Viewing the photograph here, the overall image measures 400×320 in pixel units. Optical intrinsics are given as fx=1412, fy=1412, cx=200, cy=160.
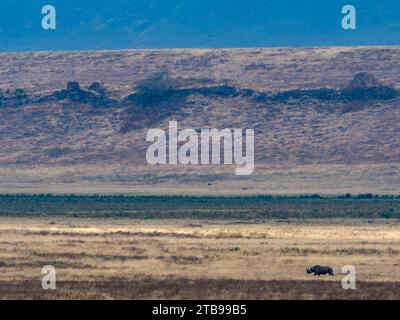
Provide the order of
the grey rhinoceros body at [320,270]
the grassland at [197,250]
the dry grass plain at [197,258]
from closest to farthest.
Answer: the dry grass plain at [197,258] < the grassland at [197,250] < the grey rhinoceros body at [320,270]

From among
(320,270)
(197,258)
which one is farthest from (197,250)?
(320,270)

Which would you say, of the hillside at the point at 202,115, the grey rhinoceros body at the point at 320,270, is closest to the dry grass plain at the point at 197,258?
the grey rhinoceros body at the point at 320,270

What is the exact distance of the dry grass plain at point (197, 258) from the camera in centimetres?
3228

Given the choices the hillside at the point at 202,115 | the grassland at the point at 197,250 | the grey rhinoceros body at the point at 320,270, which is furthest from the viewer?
the hillside at the point at 202,115

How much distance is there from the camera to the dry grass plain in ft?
106

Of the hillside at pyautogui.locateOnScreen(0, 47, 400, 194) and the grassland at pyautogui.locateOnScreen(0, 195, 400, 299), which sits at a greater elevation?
the hillside at pyautogui.locateOnScreen(0, 47, 400, 194)

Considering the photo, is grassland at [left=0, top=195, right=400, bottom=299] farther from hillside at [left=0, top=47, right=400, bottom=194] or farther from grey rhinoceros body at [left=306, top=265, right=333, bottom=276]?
hillside at [left=0, top=47, right=400, bottom=194]

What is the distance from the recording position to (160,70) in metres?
124

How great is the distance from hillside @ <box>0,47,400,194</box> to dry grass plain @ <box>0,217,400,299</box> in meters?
35.5

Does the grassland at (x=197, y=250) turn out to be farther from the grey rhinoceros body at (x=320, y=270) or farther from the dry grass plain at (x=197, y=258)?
the grey rhinoceros body at (x=320, y=270)

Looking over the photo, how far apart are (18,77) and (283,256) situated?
3447 inches

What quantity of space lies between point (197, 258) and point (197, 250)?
2.53 metres

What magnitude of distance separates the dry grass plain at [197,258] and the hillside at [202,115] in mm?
35452

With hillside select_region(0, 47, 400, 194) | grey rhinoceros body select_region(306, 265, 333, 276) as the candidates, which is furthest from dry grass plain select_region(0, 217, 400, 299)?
hillside select_region(0, 47, 400, 194)
